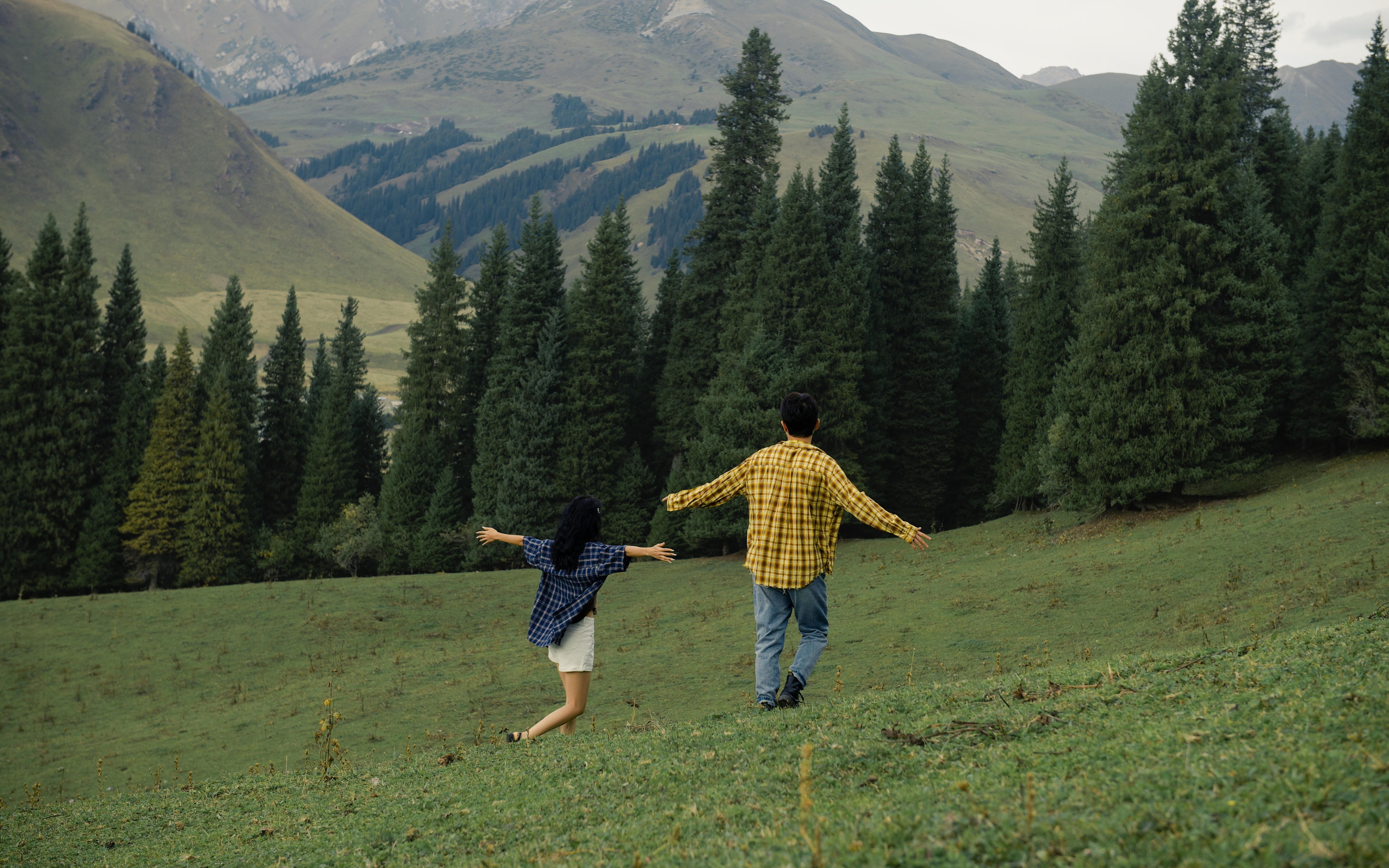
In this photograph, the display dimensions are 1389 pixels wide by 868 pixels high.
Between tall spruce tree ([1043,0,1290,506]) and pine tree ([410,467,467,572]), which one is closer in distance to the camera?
tall spruce tree ([1043,0,1290,506])

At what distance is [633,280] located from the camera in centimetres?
6322

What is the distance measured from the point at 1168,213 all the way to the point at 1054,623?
2158cm

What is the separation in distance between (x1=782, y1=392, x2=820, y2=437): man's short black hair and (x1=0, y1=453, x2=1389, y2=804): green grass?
5.77 meters

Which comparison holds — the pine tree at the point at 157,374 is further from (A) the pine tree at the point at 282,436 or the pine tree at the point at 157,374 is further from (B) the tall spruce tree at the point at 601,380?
(B) the tall spruce tree at the point at 601,380

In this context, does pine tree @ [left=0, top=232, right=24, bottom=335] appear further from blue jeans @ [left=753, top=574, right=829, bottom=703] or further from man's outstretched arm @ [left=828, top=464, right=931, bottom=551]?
man's outstretched arm @ [left=828, top=464, right=931, bottom=551]

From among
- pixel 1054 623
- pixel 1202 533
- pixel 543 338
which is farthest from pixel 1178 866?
pixel 543 338

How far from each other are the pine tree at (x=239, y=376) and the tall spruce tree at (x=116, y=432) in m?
4.01

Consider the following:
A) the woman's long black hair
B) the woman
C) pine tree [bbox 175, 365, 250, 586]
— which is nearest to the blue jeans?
the woman

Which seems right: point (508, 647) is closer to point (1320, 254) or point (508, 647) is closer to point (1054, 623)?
point (1054, 623)

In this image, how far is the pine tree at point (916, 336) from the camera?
54625 mm

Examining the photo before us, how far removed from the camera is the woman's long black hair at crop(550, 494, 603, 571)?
10086 mm

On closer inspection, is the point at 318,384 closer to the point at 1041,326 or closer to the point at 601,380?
the point at 601,380

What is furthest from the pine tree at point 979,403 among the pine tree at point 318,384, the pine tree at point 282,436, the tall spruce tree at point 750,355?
the pine tree at point 282,436

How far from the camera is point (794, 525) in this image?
8984 mm
